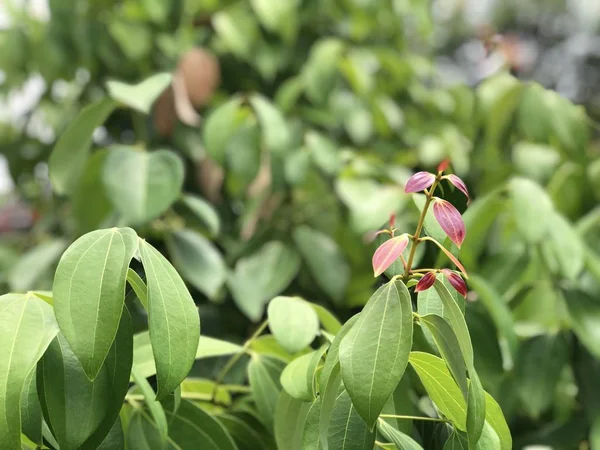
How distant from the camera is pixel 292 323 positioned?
1.79 feet

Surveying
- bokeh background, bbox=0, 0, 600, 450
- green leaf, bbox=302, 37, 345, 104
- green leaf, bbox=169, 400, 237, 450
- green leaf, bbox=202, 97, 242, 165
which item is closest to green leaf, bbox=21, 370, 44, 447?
green leaf, bbox=169, 400, 237, 450

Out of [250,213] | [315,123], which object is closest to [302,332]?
[250,213]

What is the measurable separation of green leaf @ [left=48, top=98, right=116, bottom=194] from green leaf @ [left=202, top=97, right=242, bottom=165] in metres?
0.24

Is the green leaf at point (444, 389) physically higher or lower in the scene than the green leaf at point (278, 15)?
lower

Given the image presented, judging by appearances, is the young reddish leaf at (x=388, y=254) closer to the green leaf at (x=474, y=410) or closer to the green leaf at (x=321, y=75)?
the green leaf at (x=474, y=410)

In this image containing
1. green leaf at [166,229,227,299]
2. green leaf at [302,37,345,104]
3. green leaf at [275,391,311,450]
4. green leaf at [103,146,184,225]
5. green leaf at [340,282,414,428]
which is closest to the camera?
green leaf at [340,282,414,428]

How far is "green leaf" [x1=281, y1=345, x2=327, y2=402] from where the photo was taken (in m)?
0.44

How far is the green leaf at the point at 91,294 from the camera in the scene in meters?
0.39

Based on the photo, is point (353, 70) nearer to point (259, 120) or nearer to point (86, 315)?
point (259, 120)

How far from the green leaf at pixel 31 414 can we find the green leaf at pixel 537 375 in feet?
1.74

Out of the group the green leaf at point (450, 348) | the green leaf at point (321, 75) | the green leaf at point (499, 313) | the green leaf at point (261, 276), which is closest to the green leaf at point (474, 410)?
the green leaf at point (450, 348)

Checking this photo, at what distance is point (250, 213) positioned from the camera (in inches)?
46.8

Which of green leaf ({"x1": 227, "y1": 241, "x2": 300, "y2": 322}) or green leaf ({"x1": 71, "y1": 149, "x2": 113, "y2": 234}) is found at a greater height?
green leaf ({"x1": 71, "y1": 149, "x2": 113, "y2": 234})

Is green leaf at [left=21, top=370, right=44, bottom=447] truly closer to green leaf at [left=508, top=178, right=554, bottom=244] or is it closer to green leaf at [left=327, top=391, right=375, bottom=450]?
green leaf at [left=327, top=391, right=375, bottom=450]
